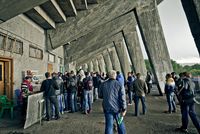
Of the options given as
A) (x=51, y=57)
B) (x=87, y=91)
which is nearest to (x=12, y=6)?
(x=87, y=91)

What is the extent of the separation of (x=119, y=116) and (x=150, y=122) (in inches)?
135

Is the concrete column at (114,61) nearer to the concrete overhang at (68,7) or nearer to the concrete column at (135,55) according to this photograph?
the concrete column at (135,55)

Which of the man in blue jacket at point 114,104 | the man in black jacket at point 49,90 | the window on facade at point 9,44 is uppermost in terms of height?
the window on facade at point 9,44

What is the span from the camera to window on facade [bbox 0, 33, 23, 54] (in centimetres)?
980

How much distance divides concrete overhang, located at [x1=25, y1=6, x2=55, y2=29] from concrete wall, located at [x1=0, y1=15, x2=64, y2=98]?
0.28 meters

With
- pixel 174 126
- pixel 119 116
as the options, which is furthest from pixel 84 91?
pixel 119 116

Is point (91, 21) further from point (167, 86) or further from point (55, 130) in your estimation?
point (55, 130)

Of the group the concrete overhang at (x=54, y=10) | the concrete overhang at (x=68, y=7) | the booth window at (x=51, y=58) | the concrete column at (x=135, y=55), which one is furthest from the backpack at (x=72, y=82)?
the concrete column at (x=135, y=55)

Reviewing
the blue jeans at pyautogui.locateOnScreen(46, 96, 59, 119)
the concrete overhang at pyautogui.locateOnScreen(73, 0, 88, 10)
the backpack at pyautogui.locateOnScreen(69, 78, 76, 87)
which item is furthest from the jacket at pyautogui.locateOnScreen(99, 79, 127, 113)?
the concrete overhang at pyautogui.locateOnScreen(73, 0, 88, 10)

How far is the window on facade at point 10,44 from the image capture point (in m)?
9.80

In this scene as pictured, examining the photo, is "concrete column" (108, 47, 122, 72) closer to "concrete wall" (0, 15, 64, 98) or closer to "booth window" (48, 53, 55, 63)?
"booth window" (48, 53, 55, 63)

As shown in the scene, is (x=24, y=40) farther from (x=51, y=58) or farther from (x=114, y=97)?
(x=114, y=97)

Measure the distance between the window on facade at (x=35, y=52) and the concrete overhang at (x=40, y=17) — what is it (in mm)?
1637

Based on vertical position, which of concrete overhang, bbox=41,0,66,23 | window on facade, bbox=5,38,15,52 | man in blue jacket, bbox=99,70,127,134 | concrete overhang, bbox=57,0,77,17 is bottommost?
man in blue jacket, bbox=99,70,127,134
